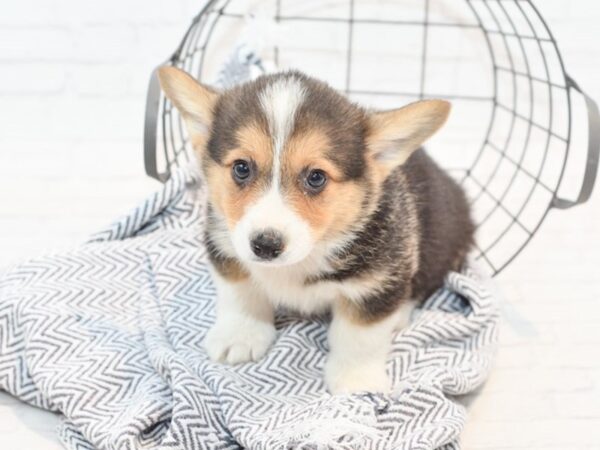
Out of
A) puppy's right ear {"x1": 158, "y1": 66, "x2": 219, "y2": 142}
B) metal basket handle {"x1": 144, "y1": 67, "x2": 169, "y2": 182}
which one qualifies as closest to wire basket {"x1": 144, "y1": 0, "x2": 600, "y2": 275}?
metal basket handle {"x1": 144, "y1": 67, "x2": 169, "y2": 182}

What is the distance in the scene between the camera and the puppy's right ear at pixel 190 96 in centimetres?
220

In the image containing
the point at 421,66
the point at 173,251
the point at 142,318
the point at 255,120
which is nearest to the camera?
the point at 255,120

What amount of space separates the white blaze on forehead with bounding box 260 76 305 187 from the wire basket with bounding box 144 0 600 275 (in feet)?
4.71

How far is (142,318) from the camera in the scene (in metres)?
2.56

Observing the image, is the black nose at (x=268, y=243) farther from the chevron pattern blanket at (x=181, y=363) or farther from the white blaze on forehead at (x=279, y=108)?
the chevron pattern blanket at (x=181, y=363)

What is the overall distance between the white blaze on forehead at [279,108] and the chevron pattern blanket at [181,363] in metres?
0.58

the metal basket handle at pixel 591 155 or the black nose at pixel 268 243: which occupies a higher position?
the metal basket handle at pixel 591 155

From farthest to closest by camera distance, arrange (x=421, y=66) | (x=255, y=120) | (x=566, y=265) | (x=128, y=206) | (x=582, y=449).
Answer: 1. (x=421, y=66)
2. (x=128, y=206)
3. (x=566, y=265)
4. (x=582, y=449)
5. (x=255, y=120)

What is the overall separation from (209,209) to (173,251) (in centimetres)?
49

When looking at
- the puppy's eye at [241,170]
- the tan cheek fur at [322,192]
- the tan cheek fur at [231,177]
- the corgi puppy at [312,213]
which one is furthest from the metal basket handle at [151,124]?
the tan cheek fur at [322,192]

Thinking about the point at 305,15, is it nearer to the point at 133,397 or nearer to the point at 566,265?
the point at 566,265

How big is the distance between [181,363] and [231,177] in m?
0.51

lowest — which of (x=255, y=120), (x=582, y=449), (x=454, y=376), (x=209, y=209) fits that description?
(x=582, y=449)

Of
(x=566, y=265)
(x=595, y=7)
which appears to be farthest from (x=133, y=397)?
(x=595, y=7)
